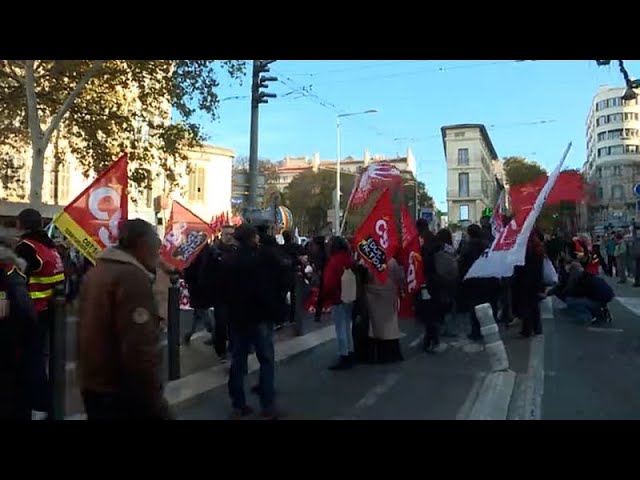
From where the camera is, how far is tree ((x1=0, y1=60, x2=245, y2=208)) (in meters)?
17.6

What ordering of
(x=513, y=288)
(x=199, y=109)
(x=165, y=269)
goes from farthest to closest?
(x=199, y=109)
(x=513, y=288)
(x=165, y=269)

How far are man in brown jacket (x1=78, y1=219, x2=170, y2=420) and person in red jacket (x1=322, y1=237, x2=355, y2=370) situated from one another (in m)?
4.86

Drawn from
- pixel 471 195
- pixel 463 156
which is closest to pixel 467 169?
pixel 463 156

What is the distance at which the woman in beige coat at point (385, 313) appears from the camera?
8531mm

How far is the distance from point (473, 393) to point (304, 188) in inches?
2489

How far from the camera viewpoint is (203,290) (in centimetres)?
857

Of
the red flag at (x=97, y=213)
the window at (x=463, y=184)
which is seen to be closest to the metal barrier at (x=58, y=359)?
the red flag at (x=97, y=213)

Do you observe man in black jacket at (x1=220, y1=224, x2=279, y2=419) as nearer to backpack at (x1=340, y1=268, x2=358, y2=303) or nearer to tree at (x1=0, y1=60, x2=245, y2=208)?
backpack at (x1=340, y1=268, x2=358, y2=303)

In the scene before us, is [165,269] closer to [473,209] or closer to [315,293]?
[315,293]

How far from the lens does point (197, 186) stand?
53125 mm

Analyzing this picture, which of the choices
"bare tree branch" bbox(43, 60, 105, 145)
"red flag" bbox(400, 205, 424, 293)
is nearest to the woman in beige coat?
"red flag" bbox(400, 205, 424, 293)
